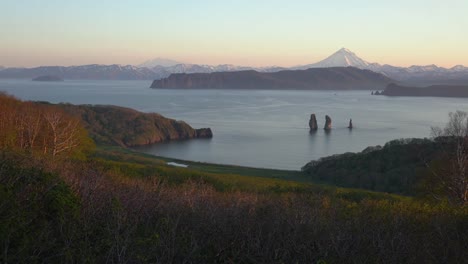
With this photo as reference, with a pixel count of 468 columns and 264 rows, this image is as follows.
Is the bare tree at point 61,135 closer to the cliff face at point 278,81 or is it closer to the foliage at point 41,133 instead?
the foliage at point 41,133

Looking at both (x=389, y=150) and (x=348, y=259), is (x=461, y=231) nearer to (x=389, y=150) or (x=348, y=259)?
(x=348, y=259)

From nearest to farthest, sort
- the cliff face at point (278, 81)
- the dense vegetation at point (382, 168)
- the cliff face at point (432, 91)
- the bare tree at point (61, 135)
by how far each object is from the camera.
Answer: the bare tree at point (61, 135)
the dense vegetation at point (382, 168)
the cliff face at point (432, 91)
the cliff face at point (278, 81)

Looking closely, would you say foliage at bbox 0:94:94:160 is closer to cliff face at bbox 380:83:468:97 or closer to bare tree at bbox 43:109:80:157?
bare tree at bbox 43:109:80:157

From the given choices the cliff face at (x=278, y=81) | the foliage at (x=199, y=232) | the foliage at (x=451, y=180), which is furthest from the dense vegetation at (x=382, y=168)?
the cliff face at (x=278, y=81)

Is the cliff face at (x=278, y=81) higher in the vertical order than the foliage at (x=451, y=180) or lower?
higher

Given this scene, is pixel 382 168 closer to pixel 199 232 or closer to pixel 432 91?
pixel 199 232

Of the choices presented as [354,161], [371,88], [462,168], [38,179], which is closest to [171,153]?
[354,161]

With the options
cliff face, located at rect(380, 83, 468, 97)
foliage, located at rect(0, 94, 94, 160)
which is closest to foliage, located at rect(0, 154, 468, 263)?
foliage, located at rect(0, 94, 94, 160)
